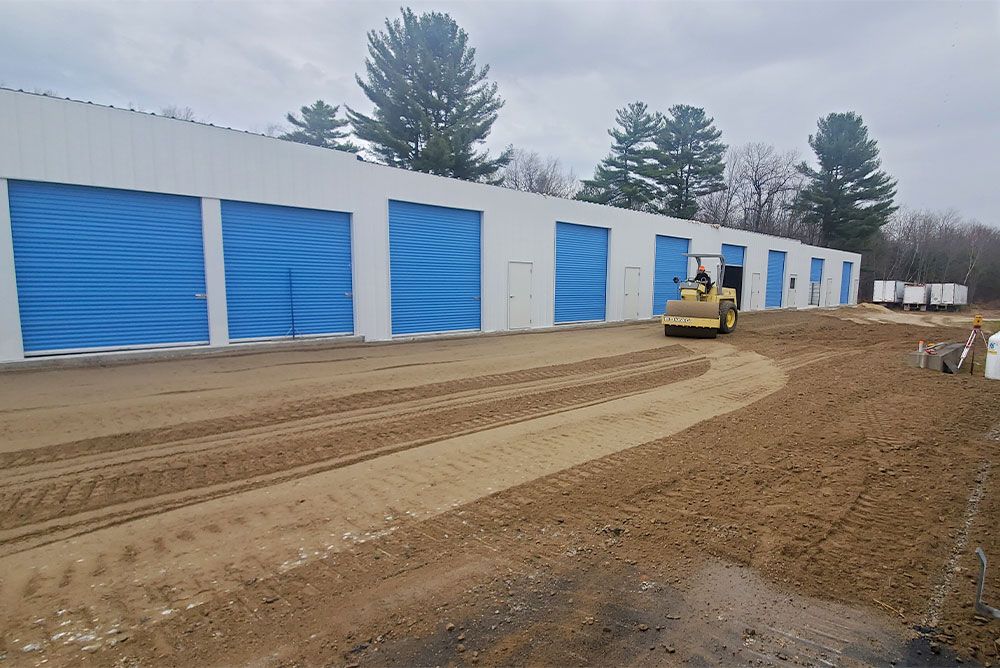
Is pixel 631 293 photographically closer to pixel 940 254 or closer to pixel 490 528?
pixel 490 528

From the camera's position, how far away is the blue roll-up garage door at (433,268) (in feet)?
52.7

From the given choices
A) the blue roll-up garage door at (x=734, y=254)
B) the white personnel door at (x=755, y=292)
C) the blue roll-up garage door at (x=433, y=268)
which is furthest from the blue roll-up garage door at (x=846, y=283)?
the blue roll-up garage door at (x=433, y=268)

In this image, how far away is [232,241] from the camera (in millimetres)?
12922

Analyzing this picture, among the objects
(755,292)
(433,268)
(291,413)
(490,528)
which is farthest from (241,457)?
(755,292)

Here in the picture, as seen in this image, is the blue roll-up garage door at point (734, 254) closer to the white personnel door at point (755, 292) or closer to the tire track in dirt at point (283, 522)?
the white personnel door at point (755, 292)

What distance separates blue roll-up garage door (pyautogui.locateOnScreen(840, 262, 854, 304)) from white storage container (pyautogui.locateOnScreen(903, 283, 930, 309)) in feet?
14.4

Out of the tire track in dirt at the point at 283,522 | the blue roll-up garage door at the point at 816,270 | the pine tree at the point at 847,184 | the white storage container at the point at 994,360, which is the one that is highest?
the pine tree at the point at 847,184

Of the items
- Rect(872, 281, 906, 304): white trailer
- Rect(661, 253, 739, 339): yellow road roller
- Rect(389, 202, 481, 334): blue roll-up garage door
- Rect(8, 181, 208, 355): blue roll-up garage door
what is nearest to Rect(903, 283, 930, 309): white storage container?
Rect(872, 281, 906, 304): white trailer

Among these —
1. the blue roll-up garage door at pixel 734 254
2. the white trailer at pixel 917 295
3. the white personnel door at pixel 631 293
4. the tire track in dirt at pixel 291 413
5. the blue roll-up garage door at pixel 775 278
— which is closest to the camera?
the tire track in dirt at pixel 291 413

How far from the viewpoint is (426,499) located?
461cm

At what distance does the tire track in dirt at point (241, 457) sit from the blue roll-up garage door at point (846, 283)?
156 ft

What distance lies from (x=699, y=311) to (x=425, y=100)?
21.1m

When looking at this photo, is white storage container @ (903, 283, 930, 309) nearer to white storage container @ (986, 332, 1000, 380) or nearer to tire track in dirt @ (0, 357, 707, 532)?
white storage container @ (986, 332, 1000, 380)

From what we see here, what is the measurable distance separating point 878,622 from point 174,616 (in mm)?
4086
